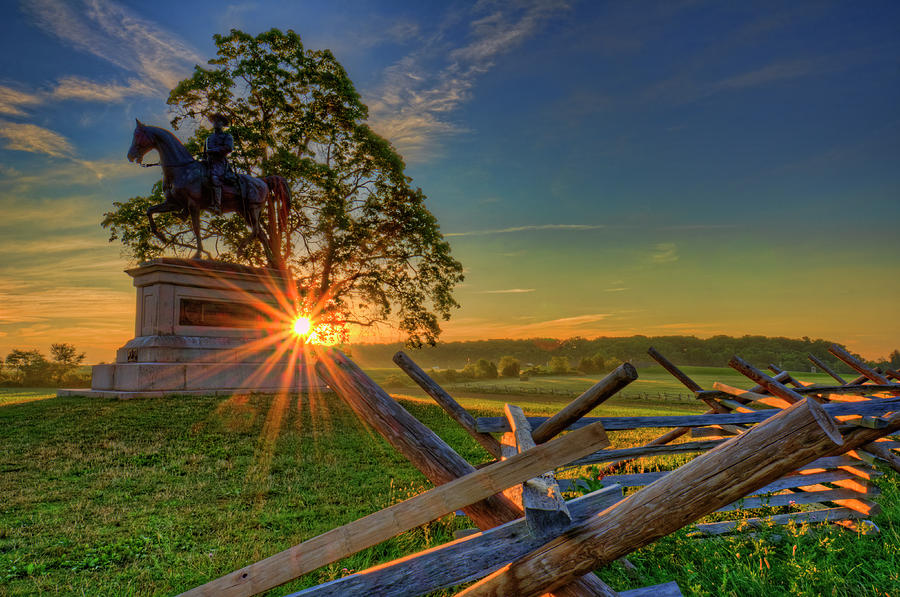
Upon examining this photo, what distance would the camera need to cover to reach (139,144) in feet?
45.9

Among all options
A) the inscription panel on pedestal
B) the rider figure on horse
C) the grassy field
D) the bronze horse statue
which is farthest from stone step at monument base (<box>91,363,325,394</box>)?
the rider figure on horse

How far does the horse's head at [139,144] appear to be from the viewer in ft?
45.6

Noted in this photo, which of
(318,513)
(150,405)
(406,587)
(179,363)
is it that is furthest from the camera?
(179,363)

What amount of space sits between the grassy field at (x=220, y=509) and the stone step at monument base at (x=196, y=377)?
95cm

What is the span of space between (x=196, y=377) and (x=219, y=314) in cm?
208

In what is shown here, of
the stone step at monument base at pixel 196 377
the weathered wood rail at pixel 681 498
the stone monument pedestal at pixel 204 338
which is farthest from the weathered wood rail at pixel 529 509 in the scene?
the stone step at monument base at pixel 196 377

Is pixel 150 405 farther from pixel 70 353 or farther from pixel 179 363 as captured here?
pixel 70 353

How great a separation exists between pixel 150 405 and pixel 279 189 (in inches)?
328

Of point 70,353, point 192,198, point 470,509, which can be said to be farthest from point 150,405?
point 70,353

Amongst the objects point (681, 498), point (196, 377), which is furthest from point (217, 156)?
point (681, 498)

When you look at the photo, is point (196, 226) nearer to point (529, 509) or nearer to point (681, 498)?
point (529, 509)

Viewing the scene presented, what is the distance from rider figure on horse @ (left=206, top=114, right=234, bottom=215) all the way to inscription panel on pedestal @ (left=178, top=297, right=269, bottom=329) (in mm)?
3060

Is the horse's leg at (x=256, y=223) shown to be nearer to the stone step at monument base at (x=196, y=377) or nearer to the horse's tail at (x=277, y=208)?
the horse's tail at (x=277, y=208)

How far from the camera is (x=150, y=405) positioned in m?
11.8
